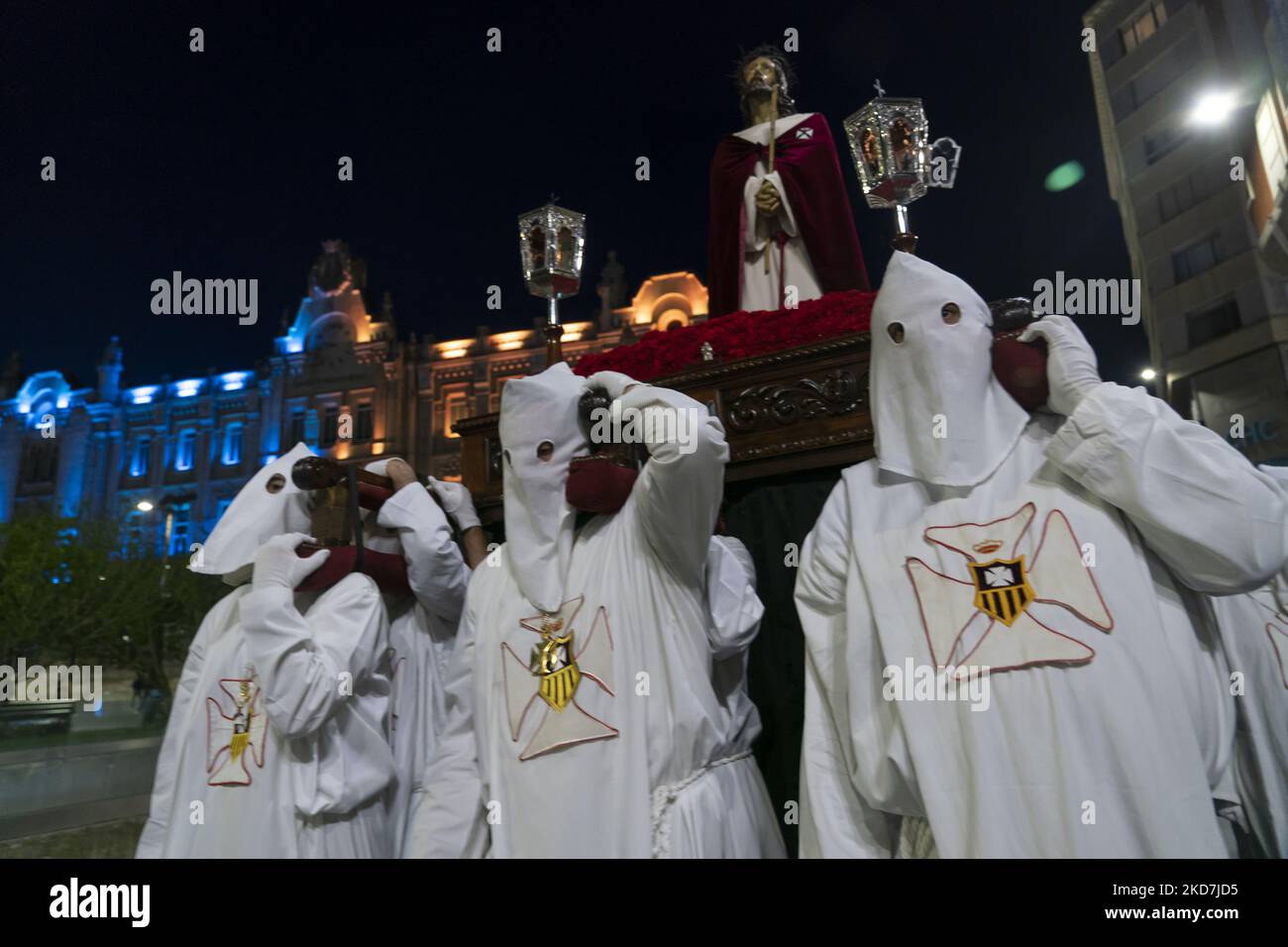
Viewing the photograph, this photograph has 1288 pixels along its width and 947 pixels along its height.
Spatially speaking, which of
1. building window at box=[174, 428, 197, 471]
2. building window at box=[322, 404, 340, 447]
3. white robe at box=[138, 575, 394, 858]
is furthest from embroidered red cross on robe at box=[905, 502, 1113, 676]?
building window at box=[174, 428, 197, 471]

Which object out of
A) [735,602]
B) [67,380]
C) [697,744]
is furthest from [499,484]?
[67,380]

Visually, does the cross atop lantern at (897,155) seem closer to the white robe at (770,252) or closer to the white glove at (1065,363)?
the white robe at (770,252)

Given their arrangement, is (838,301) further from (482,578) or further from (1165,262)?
(1165,262)

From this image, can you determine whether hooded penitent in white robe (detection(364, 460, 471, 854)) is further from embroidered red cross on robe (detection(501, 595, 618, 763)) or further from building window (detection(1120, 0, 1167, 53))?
building window (detection(1120, 0, 1167, 53))

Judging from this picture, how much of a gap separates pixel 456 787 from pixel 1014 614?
149 cm

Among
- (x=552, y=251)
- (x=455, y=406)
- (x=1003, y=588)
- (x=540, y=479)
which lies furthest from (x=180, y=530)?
(x=1003, y=588)

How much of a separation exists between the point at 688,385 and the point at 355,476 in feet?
3.90

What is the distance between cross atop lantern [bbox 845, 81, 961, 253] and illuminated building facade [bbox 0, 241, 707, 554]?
16027 millimetres

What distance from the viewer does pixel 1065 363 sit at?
6.67ft

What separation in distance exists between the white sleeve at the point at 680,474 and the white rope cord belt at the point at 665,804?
0.48m

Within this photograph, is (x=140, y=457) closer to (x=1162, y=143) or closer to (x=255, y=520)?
(x=255, y=520)

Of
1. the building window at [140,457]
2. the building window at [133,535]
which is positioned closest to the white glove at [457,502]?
the building window at [133,535]

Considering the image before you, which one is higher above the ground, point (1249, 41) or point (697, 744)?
point (1249, 41)

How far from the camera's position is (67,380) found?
22.0 meters
